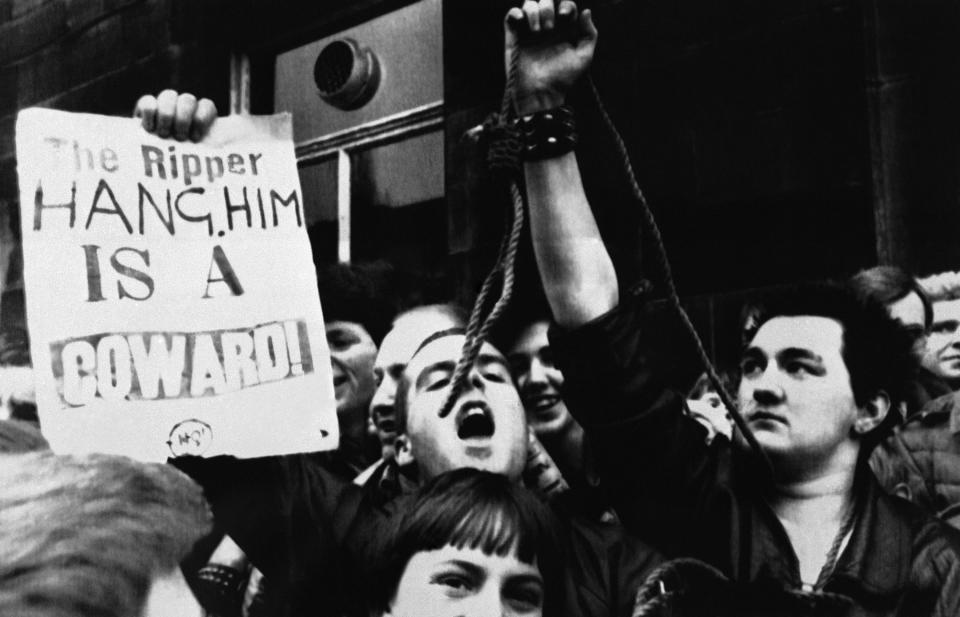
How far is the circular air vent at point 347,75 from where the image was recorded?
3.35 meters

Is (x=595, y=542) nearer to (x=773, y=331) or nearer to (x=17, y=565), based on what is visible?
(x=773, y=331)

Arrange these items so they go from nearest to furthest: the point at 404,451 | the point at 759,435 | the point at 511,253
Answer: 1. the point at 759,435
2. the point at 511,253
3. the point at 404,451

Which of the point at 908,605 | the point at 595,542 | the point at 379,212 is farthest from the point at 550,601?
the point at 379,212

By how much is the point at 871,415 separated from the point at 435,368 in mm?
1021

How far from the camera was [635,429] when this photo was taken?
8.66ft

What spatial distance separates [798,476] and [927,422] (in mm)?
301

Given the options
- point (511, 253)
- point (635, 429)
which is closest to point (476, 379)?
point (511, 253)

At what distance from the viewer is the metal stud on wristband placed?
2.72 metres

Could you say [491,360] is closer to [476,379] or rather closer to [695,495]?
[476,379]

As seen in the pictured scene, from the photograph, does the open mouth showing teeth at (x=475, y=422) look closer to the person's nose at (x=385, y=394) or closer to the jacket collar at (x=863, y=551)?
the person's nose at (x=385, y=394)

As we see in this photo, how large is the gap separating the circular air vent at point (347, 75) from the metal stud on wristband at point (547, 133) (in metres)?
0.76

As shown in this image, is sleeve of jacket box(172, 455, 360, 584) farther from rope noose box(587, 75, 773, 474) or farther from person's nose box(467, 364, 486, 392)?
rope noose box(587, 75, 773, 474)

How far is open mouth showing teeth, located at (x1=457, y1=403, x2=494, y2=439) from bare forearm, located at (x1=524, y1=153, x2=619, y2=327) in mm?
302

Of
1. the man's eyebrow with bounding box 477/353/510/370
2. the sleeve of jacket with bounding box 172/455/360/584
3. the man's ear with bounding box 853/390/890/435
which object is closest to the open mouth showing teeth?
the man's eyebrow with bounding box 477/353/510/370
